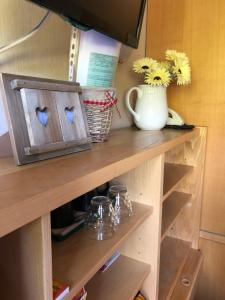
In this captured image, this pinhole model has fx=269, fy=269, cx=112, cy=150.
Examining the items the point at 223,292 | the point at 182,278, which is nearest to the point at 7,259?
the point at 182,278

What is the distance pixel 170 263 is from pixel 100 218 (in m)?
0.72

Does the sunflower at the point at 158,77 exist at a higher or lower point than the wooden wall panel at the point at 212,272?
higher

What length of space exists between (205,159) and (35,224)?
1.16 metres

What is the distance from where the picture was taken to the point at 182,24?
1.32m

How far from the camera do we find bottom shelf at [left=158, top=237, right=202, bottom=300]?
1.14 metres

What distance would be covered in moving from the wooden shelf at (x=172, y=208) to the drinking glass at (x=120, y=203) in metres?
0.25

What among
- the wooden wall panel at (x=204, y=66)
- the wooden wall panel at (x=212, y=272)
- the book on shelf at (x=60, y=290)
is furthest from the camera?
the wooden wall panel at (x=212, y=272)

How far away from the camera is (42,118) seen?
57 cm

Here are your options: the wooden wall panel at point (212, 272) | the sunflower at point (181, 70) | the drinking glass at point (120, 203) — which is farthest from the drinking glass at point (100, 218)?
the wooden wall panel at point (212, 272)

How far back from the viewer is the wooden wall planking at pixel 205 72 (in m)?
1.26

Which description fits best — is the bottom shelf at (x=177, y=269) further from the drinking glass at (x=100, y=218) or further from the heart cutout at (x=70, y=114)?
the heart cutout at (x=70, y=114)

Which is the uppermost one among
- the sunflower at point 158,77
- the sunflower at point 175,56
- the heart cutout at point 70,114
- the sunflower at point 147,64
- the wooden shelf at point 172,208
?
the sunflower at point 175,56

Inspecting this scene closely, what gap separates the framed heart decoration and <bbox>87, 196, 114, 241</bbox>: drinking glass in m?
0.18

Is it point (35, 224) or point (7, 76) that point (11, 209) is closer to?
point (35, 224)
